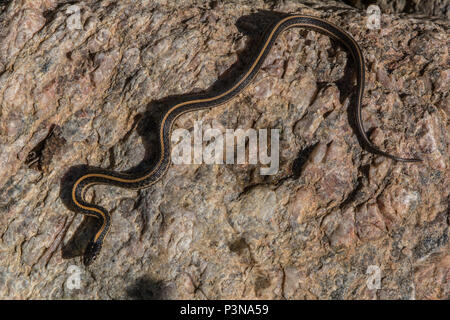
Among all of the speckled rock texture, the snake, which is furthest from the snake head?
the speckled rock texture

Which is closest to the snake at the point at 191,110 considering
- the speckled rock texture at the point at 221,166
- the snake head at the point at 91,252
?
the snake head at the point at 91,252

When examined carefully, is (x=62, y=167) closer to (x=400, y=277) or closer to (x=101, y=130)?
(x=101, y=130)

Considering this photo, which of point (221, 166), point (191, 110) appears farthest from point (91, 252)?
point (191, 110)

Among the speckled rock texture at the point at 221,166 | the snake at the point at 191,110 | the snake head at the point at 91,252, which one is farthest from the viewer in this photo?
the snake at the point at 191,110

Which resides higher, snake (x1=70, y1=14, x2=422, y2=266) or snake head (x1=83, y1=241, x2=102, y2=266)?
snake (x1=70, y1=14, x2=422, y2=266)

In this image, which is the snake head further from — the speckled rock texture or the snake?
the speckled rock texture

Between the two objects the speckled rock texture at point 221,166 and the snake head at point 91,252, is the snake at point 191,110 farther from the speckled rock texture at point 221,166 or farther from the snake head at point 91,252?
the speckled rock texture at point 221,166

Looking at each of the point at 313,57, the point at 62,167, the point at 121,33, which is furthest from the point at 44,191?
the point at 313,57
